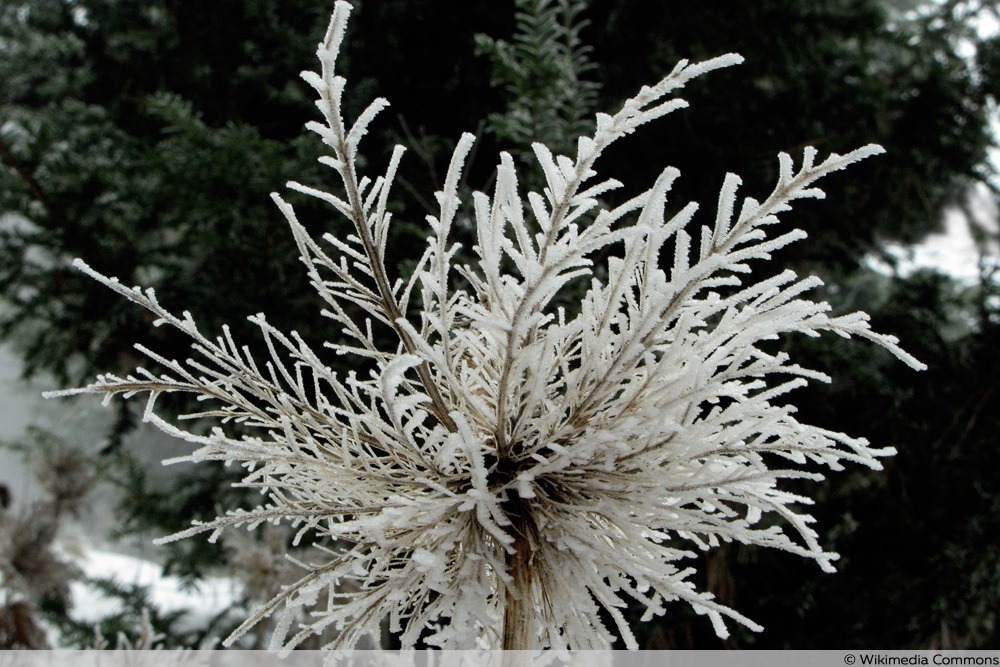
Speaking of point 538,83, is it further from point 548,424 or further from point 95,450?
point 95,450

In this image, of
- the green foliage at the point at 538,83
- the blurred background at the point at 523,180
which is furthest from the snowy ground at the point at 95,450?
the green foliage at the point at 538,83

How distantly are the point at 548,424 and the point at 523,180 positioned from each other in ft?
4.23

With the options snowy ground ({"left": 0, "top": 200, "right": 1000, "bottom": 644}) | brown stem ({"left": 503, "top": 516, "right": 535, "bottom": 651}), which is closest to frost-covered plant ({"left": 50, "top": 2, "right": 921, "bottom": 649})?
brown stem ({"left": 503, "top": 516, "right": 535, "bottom": 651})

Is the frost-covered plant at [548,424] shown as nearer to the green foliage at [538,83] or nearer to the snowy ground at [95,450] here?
the green foliage at [538,83]

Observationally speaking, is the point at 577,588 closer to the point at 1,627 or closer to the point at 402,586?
the point at 402,586

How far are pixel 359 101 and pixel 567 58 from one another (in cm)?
71

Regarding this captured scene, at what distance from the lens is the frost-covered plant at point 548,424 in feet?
1.80

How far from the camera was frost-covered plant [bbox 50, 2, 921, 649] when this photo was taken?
547 millimetres

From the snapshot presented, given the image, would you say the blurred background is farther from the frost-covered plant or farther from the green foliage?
the frost-covered plant

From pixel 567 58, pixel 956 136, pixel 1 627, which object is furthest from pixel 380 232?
pixel 1 627

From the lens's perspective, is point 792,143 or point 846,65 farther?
point 846,65

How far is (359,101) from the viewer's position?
6.80ft

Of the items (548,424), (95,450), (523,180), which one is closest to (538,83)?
(523,180)

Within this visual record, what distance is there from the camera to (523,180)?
182 centimetres
